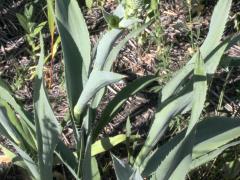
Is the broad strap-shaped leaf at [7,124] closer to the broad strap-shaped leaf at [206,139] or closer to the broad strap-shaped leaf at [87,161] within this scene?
the broad strap-shaped leaf at [87,161]

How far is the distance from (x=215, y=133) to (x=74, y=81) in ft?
1.32

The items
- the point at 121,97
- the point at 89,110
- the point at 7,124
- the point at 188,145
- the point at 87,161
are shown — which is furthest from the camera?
the point at 121,97

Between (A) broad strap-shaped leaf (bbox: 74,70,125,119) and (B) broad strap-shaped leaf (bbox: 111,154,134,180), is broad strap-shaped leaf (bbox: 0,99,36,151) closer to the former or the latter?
(A) broad strap-shaped leaf (bbox: 74,70,125,119)

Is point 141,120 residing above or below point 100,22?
below

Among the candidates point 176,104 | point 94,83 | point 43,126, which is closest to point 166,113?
point 176,104

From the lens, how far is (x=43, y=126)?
3.77 feet

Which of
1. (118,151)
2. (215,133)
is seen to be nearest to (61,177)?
(118,151)

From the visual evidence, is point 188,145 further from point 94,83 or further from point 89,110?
point 89,110

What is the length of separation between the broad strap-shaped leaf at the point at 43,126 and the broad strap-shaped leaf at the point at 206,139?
0.89ft

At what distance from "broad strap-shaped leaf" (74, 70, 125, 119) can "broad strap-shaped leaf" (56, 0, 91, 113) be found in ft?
0.12

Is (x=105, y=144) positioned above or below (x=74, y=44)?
below

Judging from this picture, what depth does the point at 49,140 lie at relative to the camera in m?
1.16

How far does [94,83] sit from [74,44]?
184mm

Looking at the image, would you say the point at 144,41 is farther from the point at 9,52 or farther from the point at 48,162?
the point at 48,162
